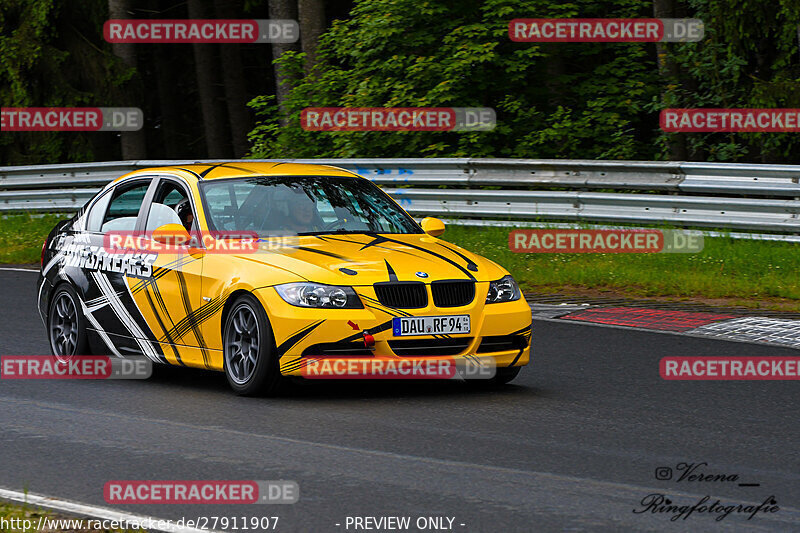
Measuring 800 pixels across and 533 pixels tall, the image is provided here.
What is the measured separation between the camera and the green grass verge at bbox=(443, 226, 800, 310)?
13.6m

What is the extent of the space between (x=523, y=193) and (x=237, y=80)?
20.5 meters

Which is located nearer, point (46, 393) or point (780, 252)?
point (46, 393)

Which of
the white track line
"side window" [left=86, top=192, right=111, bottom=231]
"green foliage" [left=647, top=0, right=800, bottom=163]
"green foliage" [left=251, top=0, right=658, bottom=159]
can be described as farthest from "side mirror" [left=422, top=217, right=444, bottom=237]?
"green foliage" [left=251, top=0, right=658, bottom=159]

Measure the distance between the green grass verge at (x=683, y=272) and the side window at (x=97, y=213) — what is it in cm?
576

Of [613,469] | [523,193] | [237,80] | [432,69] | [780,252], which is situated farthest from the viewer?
[237,80]

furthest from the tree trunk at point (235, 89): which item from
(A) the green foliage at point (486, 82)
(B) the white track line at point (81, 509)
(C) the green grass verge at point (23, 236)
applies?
(B) the white track line at point (81, 509)

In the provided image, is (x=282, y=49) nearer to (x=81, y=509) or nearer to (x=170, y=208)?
(x=170, y=208)

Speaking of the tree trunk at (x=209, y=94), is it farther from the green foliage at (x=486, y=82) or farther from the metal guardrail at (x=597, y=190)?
the metal guardrail at (x=597, y=190)

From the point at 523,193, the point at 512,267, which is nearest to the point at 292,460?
the point at 512,267

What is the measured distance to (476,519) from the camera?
222 inches

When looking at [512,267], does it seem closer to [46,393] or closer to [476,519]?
[46,393]

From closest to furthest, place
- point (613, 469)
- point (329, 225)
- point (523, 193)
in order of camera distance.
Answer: point (613, 469) < point (329, 225) < point (523, 193)

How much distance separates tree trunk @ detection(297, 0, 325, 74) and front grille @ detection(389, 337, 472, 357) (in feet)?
53.6

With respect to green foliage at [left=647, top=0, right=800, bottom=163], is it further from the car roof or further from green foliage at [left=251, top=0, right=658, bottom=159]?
the car roof
